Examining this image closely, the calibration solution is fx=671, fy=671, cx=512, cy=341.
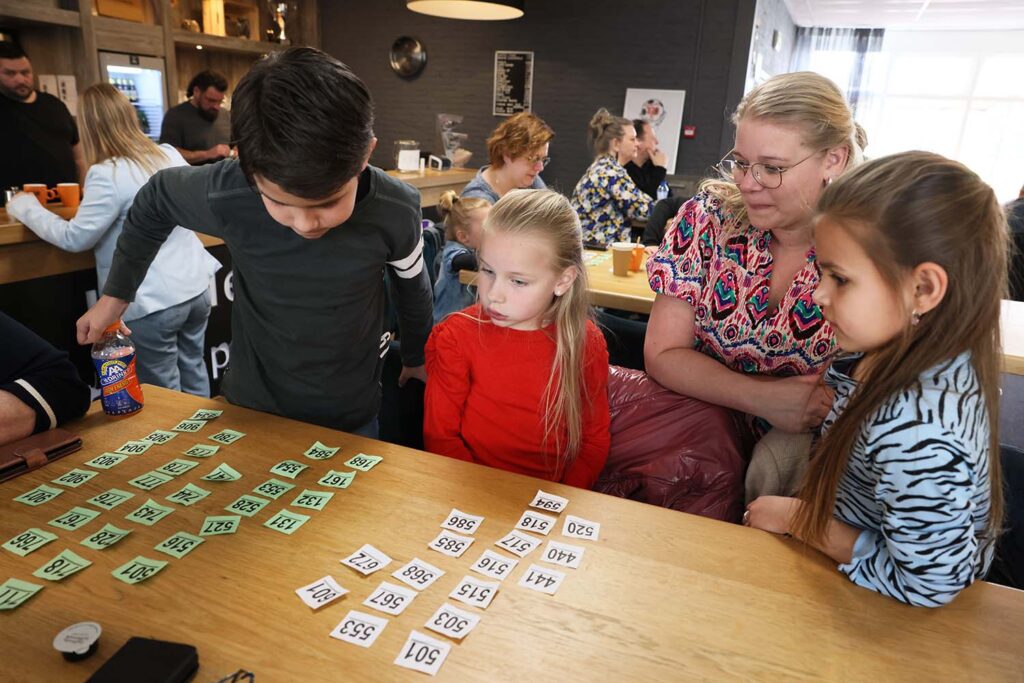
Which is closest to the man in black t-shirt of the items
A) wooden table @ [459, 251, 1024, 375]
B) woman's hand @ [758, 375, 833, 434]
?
wooden table @ [459, 251, 1024, 375]

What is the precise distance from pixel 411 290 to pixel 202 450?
65cm

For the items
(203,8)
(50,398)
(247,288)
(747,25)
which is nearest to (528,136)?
(247,288)

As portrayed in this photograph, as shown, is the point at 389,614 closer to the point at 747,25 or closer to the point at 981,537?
the point at 981,537

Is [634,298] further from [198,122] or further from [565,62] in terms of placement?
[565,62]

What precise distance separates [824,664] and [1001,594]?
362 millimetres

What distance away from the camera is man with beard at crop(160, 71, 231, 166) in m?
5.35

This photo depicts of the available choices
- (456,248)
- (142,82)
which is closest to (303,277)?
(456,248)

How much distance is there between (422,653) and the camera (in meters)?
0.87

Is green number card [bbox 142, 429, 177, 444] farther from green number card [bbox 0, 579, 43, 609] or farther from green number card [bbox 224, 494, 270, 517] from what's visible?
green number card [bbox 0, 579, 43, 609]

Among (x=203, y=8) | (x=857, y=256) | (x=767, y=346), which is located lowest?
(x=767, y=346)

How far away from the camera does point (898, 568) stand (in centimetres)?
99

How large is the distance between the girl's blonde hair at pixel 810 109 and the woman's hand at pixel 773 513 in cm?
77

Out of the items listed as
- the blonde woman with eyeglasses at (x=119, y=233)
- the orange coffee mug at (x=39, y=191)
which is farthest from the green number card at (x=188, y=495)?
the orange coffee mug at (x=39, y=191)

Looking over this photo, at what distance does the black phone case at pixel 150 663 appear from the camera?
0.80 meters
